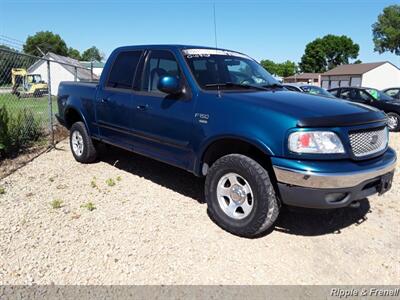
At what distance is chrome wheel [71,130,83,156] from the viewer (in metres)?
6.50

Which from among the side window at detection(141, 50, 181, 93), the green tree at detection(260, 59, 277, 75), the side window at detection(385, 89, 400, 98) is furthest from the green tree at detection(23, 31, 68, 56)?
the side window at detection(141, 50, 181, 93)

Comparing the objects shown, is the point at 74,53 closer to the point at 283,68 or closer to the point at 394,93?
the point at 283,68

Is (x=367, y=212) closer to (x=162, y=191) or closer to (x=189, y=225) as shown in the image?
(x=189, y=225)

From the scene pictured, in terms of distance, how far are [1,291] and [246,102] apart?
2.71m

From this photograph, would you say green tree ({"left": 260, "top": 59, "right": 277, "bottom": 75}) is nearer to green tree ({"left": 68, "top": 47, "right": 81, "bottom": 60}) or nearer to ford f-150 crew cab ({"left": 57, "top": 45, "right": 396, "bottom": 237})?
green tree ({"left": 68, "top": 47, "right": 81, "bottom": 60})

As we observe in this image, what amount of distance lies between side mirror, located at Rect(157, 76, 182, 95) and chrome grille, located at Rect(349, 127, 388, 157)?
1.92m

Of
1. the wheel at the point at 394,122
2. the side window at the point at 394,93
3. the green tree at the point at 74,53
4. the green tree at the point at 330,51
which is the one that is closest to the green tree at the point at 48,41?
the green tree at the point at 74,53

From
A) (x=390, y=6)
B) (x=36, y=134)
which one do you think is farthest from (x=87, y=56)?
(x=36, y=134)

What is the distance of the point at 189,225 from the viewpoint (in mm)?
4199

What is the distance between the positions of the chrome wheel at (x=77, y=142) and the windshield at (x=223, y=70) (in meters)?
2.83

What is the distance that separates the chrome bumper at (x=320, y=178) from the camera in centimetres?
332

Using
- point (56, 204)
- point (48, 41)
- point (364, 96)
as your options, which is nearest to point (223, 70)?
point (56, 204)

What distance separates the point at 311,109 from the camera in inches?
143

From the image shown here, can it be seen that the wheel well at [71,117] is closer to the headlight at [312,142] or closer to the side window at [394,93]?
the headlight at [312,142]
